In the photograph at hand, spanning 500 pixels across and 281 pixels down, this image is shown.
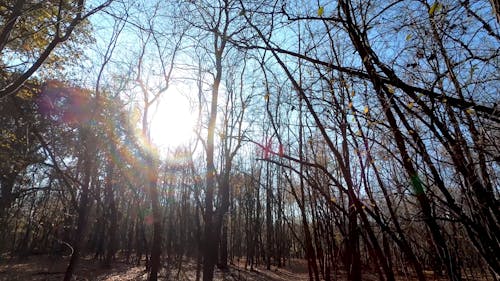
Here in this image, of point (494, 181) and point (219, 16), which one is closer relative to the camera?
point (494, 181)

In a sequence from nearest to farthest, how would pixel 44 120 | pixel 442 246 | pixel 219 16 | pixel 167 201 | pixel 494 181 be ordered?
pixel 442 246 → pixel 494 181 → pixel 219 16 → pixel 44 120 → pixel 167 201

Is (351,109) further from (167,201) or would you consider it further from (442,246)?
(167,201)

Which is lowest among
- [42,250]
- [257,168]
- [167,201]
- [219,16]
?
[42,250]

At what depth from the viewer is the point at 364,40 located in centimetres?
175

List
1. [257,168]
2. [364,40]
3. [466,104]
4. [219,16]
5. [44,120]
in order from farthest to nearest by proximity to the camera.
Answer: [257,168]
[44,120]
[219,16]
[364,40]
[466,104]

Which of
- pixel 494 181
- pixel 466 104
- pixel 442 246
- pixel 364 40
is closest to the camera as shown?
pixel 466 104

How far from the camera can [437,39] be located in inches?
74.5

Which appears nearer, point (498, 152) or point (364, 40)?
point (498, 152)

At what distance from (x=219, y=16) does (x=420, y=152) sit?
2240 millimetres

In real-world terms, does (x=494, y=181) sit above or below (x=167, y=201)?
below

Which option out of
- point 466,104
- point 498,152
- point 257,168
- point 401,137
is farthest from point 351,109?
point 257,168

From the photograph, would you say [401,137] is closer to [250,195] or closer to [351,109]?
[351,109]

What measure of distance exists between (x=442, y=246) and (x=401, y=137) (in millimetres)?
619

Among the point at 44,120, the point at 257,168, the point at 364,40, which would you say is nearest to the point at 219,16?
the point at 364,40
